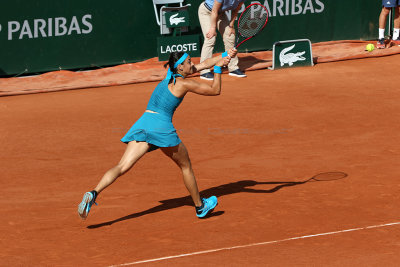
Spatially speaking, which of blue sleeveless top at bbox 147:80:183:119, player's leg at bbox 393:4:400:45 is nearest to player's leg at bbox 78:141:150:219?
blue sleeveless top at bbox 147:80:183:119

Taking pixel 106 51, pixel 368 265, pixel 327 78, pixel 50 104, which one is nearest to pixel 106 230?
pixel 368 265

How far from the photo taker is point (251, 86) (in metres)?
14.8

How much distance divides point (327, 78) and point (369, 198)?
22.6 ft

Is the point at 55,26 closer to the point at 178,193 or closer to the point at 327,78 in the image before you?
the point at 327,78

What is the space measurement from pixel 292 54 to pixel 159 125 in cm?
872

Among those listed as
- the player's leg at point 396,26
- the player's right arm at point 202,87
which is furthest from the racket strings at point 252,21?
the player's leg at point 396,26

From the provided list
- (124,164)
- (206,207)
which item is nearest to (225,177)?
(206,207)

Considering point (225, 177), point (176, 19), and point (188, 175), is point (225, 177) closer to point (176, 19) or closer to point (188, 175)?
point (188, 175)

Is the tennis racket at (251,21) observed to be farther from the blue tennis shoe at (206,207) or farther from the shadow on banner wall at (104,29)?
the shadow on banner wall at (104,29)

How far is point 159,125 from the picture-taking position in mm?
7828

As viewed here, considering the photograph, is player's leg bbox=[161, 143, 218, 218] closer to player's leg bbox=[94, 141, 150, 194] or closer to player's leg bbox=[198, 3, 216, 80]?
player's leg bbox=[94, 141, 150, 194]

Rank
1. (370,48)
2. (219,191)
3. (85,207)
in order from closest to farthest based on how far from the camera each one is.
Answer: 1. (85,207)
2. (219,191)
3. (370,48)

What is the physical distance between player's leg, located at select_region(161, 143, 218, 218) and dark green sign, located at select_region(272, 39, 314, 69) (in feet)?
27.3

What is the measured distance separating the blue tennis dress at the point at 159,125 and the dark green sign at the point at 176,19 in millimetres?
8716
